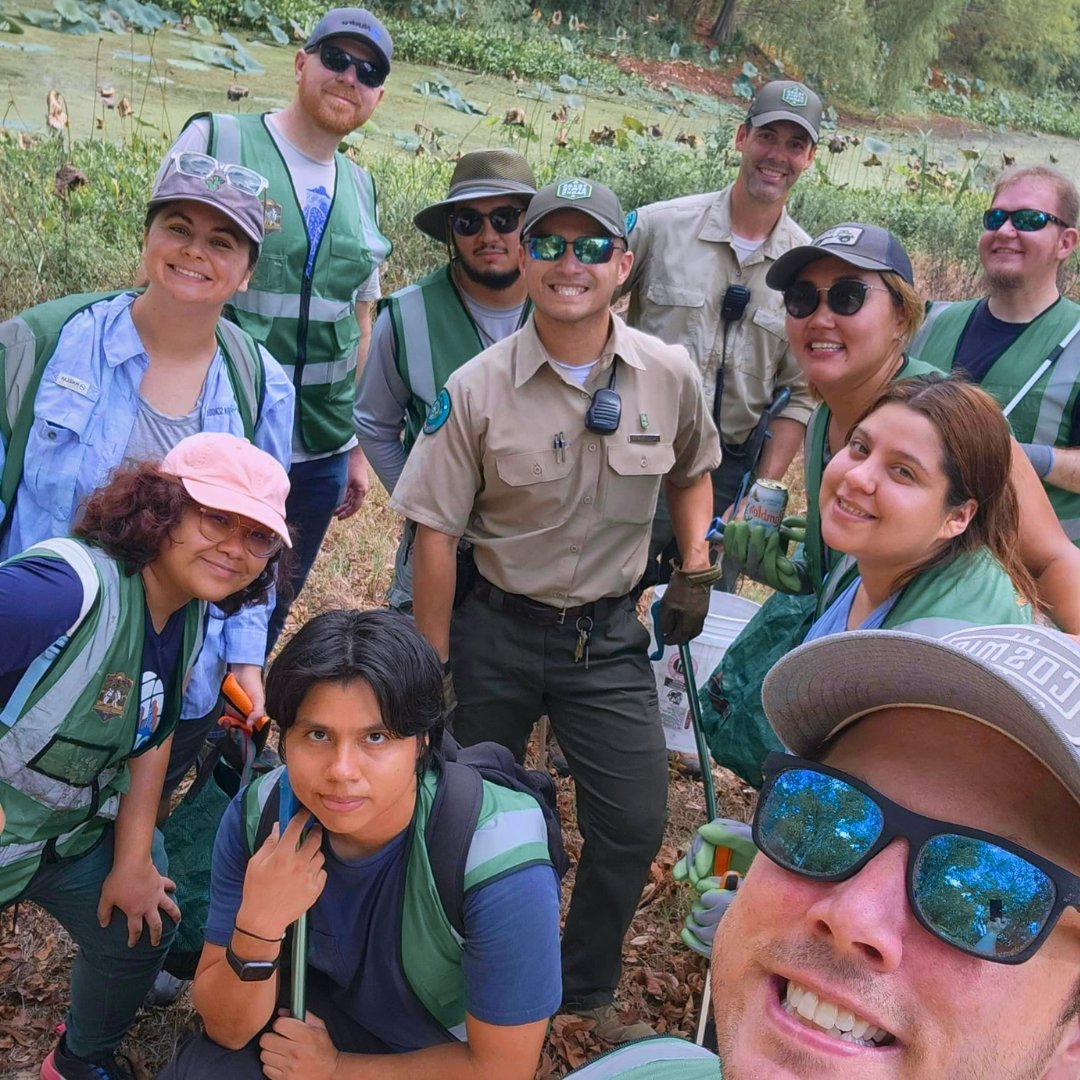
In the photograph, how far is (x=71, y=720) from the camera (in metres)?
2.14

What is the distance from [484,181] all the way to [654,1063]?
2.63 meters

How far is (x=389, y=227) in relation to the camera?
779 centimetres

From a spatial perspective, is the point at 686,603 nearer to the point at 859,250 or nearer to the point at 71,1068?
the point at 859,250

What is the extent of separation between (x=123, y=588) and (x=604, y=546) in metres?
1.29

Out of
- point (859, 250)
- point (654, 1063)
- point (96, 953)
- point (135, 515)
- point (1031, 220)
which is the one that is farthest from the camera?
point (1031, 220)

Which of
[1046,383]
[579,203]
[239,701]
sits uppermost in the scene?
[579,203]

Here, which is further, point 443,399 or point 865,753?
point 443,399

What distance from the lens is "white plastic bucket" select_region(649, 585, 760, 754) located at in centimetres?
371

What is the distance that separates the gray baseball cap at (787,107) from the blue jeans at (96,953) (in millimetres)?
3042

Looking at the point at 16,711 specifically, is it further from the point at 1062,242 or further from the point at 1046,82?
the point at 1046,82

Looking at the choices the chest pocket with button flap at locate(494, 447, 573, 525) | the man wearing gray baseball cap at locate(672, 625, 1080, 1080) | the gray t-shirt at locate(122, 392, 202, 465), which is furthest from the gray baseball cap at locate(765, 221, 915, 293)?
the man wearing gray baseball cap at locate(672, 625, 1080, 1080)

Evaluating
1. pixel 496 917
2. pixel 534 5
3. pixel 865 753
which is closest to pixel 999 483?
pixel 865 753

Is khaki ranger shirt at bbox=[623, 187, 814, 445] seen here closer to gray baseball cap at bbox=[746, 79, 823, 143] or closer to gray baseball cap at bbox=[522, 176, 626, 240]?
gray baseball cap at bbox=[746, 79, 823, 143]

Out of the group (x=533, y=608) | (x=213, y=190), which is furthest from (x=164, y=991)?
(x=213, y=190)
